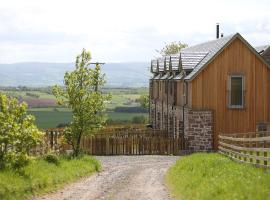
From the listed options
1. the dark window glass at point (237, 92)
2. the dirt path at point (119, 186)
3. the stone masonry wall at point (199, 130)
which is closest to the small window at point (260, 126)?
the dark window glass at point (237, 92)

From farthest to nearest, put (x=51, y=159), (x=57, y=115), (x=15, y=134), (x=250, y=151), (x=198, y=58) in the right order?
(x=57, y=115)
(x=198, y=58)
(x=250, y=151)
(x=51, y=159)
(x=15, y=134)

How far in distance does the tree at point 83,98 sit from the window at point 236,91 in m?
14.4

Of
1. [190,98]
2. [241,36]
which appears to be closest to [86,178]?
[190,98]

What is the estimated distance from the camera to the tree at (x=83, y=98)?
28.5m

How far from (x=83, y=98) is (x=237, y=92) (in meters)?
16.0

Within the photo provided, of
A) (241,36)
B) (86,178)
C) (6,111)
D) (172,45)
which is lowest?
(86,178)

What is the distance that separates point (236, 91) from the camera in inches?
1597

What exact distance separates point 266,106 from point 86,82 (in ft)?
59.1

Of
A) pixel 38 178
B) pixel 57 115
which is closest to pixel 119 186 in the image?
pixel 38 178

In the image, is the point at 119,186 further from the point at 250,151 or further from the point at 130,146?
the point at 130,146

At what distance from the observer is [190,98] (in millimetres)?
40031

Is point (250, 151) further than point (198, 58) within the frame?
No

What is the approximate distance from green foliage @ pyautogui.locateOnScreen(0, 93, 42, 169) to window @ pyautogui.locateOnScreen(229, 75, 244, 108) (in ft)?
78.6

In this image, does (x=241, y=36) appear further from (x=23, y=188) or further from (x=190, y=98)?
(x=23, y=188)
